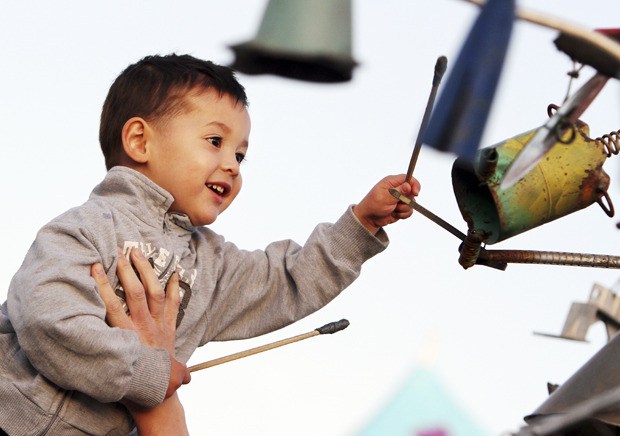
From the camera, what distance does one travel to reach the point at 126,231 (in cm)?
218

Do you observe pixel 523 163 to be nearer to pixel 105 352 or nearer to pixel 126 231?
pixel 105 352

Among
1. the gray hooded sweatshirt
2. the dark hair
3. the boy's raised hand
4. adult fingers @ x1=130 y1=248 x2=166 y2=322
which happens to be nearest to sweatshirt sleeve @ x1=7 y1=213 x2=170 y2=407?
the gray hooded sweatshirt

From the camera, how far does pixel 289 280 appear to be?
2.47m

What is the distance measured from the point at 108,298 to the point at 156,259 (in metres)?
0.20

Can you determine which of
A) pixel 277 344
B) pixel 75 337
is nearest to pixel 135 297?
pixel 75 337

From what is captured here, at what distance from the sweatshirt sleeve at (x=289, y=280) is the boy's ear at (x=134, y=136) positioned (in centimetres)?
30

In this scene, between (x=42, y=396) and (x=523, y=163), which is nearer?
(x=523, y=163)

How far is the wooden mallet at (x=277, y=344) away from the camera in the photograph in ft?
7.28

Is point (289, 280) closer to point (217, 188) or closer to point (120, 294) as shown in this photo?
point (217, 188)

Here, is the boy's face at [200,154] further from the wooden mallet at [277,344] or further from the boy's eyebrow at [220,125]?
the wooden mallet at [277,344]

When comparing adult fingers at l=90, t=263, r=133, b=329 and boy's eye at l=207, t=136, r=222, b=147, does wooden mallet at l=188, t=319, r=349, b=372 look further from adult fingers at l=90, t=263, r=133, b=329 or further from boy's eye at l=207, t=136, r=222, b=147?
boy's eye at l=207, t=136, r=222, b=147

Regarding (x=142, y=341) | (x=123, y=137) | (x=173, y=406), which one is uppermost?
(x=123, y=137)

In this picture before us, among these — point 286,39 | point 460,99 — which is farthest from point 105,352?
point 460,99

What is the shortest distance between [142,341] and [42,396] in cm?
21
